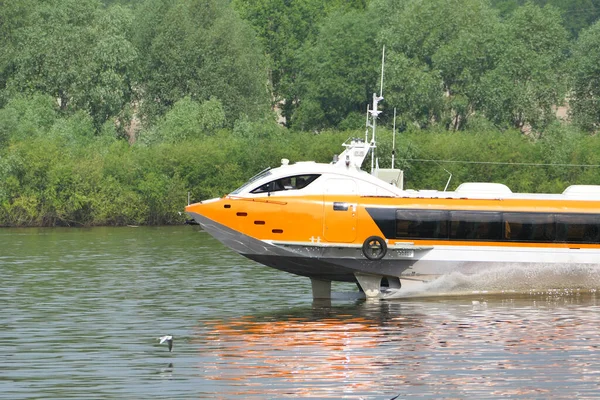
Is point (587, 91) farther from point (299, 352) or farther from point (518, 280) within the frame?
point (299, 352)

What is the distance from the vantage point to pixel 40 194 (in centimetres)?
8156

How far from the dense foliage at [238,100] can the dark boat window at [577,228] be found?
41284 mm

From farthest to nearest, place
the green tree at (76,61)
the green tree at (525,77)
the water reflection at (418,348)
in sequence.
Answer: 1. the green tree at (76,61)
2. the green tree at (525,77)
3. the water reflection at (418,348)

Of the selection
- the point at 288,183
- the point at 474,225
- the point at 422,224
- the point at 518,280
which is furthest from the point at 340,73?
the point at 422,224

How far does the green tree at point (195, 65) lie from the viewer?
103688mm

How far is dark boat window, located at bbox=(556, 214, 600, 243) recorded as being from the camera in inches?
1527

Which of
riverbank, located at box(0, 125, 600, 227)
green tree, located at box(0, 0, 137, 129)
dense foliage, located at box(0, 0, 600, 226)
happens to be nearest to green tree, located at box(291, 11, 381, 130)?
dense foliage, located at box(0, 0, 600, 226)

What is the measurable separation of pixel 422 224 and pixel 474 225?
153 centimetres

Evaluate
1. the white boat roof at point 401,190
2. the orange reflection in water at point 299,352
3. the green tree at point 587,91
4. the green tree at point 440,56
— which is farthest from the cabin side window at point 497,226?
the green tree at point 587,91

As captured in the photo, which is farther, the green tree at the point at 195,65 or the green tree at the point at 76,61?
the green tree at the point at 195,65

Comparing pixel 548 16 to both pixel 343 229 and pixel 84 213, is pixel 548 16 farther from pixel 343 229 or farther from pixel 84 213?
pixel 343 229

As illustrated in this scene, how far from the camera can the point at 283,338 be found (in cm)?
3219

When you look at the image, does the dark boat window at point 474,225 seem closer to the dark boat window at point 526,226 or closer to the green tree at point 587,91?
the dark boat window at point 526,226

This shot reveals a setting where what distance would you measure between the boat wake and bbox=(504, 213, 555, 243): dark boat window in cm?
86
